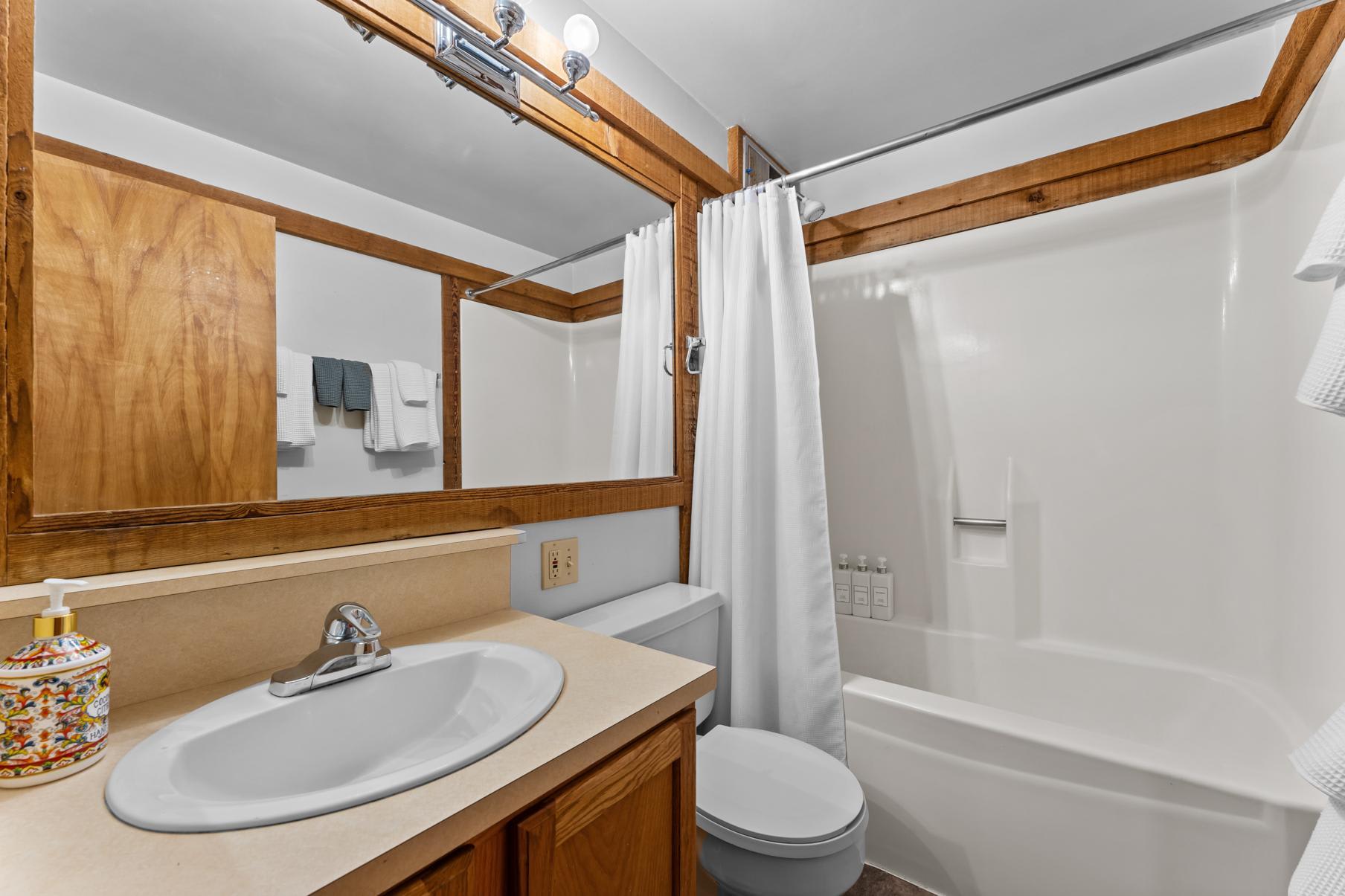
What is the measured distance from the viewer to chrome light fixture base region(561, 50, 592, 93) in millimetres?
1178

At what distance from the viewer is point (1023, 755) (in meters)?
1.22

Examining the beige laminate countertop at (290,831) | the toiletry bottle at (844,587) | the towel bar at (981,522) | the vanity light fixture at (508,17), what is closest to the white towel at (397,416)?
the beige laminate countertop at (290,831)

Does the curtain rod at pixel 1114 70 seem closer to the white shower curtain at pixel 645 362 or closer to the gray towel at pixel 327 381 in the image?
the white shower curtain at pixel 645 362

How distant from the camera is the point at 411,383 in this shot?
3.34ft

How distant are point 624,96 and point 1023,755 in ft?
6.11

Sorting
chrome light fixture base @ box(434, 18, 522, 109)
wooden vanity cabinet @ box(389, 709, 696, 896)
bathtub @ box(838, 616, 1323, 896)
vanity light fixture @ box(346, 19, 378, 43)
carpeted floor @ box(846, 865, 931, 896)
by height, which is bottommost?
carpeted floor @ box(846, 865, 931, 896)

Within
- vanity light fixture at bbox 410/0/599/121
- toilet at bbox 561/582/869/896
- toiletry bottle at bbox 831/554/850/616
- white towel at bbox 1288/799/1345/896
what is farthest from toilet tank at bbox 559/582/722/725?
vanity light fixture at bbox 410/0/599/121

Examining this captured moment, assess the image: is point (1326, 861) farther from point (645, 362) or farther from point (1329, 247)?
point (645, 362)

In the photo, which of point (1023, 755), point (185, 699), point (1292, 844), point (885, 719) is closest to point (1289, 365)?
point (1292, 844)

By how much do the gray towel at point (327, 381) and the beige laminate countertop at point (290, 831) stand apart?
1.48 ft

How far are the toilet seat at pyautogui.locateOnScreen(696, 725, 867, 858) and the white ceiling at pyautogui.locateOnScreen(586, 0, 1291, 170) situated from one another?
189cm

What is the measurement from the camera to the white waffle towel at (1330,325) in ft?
2.44

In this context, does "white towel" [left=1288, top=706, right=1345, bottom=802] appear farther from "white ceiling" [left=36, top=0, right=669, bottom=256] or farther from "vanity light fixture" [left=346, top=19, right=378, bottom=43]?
"vanity light fixture" [left=346, top=19, right=378, bottom=43]

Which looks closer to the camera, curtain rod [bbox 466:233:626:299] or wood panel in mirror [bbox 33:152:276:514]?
wood panel in mirror [bbox 33:152:276:514]
